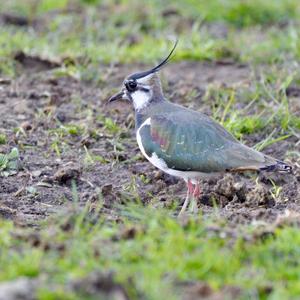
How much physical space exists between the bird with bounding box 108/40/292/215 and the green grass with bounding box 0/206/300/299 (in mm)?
1227

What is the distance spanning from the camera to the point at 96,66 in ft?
32.6

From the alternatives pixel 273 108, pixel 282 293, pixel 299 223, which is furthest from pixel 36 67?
pixel 282 293

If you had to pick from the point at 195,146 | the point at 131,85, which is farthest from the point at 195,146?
the point at 131,85

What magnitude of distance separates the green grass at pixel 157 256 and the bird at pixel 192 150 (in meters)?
1.23

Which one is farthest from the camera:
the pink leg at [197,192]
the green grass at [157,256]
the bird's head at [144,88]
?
the bird's head at [144,88]

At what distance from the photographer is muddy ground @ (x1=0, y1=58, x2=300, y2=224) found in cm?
698

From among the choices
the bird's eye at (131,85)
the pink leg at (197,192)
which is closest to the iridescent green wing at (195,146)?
the pink leg at (197,192)

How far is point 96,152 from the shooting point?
8.12m

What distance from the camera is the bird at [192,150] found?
271 inches

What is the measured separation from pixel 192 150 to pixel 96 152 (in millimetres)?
1361

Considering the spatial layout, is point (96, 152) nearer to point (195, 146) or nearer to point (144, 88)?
point (144, 88)

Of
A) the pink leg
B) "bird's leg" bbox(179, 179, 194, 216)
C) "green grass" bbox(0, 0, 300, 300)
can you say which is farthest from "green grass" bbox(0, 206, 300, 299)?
the pink leg

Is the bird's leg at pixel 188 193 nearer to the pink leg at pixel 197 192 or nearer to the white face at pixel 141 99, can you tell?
the pink leg at pixel 197 192

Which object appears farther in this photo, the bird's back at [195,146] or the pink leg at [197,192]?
the pink leg at [197,192]
